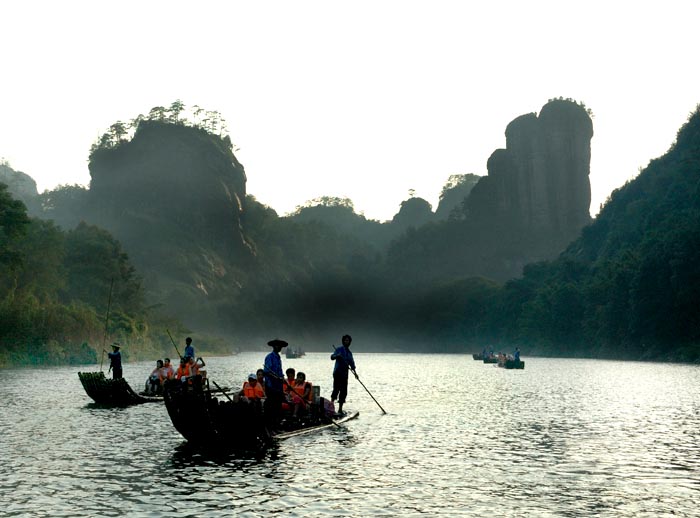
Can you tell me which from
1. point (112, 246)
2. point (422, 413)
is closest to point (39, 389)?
point (422, 413)

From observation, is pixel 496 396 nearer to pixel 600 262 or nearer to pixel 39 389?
pixel 39 389

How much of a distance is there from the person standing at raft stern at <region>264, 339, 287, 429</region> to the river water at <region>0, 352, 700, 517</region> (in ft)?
3.83

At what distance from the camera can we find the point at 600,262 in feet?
448

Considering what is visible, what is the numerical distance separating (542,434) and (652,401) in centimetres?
1685

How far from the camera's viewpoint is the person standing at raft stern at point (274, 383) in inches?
1027

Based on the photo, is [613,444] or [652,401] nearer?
[613,444]

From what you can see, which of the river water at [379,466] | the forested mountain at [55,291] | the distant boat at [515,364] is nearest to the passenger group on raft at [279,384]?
the river water at [379,466]

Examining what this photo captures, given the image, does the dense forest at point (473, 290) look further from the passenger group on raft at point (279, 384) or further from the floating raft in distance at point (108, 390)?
the passenger group on raft at point (279, 384)

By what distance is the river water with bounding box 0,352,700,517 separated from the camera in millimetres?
16672

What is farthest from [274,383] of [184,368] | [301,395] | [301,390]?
[184,368]

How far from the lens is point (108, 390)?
37.6 meters

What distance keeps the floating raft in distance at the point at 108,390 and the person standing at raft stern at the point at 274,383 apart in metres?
12.8

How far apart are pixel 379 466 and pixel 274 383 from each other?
6004 millimetres

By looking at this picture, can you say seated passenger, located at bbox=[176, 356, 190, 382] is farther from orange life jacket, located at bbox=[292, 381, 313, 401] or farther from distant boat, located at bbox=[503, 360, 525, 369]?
distant boat, located at bbox=[503, 360, 525, 369]
